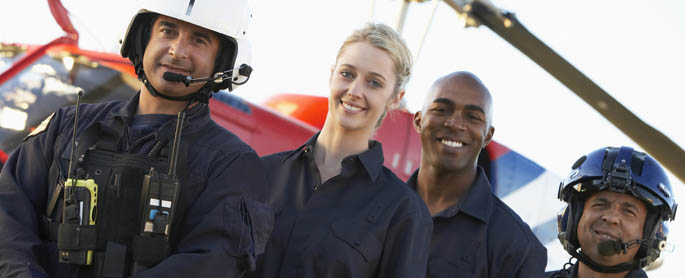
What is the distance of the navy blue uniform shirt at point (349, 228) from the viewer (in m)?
2.52

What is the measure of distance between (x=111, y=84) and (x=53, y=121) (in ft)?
12.5

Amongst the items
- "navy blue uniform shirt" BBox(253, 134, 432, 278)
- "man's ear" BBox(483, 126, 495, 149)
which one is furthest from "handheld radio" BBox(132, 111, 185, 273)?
"man's ear" BBox(483, 126, 495, 149)

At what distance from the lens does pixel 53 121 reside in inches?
92.9

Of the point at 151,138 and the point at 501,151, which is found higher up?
the point at 501,151

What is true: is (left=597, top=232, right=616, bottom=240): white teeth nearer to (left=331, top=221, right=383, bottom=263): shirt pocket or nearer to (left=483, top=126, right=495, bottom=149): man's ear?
(left=483, top=126, right=495, bottom=149): man's ear

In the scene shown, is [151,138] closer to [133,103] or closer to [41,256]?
[133,103]

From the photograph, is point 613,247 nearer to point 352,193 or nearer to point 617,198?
point 617,198

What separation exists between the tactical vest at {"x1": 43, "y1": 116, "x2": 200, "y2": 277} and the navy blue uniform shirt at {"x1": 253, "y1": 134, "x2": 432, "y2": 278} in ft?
1.76

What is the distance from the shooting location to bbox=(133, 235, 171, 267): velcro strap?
203 cm

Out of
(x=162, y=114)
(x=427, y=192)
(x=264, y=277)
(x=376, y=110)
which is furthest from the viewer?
(x=427, y=192)

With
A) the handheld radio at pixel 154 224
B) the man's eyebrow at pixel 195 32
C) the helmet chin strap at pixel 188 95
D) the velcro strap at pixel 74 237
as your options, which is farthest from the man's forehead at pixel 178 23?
the velcro strap at pixel 74 237

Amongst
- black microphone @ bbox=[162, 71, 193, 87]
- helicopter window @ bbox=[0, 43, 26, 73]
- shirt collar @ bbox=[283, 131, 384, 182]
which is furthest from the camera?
helicopter window @ bbox=[0, 43, 26, 73]

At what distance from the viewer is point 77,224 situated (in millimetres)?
2053

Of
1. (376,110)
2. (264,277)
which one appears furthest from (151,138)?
(376,110)
